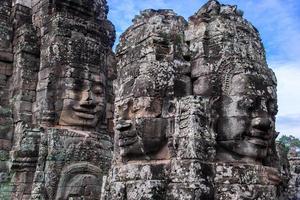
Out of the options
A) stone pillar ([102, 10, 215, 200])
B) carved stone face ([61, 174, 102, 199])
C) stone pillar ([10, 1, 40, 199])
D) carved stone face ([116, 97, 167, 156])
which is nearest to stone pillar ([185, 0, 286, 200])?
stone pillar ([102, 10, 215, 200])

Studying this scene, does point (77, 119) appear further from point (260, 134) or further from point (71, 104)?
point (260, 134)

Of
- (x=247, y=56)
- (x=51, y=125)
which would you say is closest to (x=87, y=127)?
(x=51, y=125)

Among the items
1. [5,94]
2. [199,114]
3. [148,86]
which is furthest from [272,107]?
[5,94]

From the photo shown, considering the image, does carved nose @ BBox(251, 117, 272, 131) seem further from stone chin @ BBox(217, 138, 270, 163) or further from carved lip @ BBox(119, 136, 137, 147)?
carved lip @ BBox(119, 136, 137, 147)

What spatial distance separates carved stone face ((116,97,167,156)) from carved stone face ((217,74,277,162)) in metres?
0.78

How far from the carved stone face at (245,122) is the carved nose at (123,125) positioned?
1.18 meters

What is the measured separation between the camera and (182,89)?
245 inches

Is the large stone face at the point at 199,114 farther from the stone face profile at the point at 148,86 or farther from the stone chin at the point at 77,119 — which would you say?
the stone chin at the point at 77,119

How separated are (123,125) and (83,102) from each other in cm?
470

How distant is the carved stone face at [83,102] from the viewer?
10555 mm

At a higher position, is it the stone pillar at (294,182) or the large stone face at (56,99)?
the large stone face at (56,99)

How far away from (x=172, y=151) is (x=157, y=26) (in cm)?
178

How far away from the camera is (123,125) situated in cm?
614

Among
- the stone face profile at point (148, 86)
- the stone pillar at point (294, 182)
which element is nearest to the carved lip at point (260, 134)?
the stone face profile at point (148, 86)
